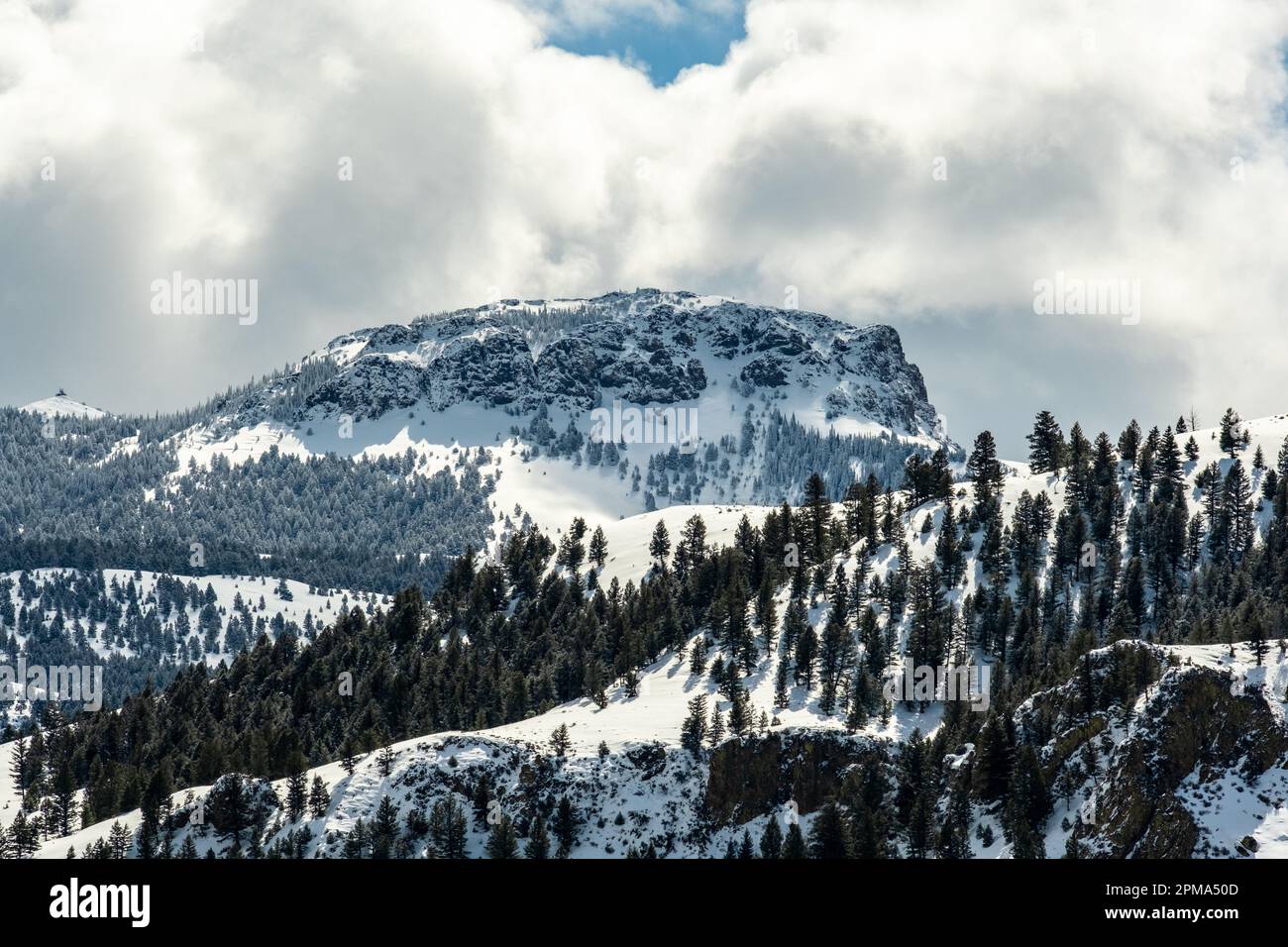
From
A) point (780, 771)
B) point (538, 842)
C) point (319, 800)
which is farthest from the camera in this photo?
point (780, 771)

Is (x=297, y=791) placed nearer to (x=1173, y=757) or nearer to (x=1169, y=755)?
(x=1169, y=755)

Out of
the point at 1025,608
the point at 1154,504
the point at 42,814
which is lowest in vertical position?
the point at 42,814

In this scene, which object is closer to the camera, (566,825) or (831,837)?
(831,837)

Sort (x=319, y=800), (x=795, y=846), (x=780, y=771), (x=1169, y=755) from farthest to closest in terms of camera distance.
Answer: (x=780, y=771), (x=319, y=800), (x=795, y=846), (x=1169, y=755)

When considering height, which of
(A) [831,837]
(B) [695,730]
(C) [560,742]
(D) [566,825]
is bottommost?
(A) [831,837]

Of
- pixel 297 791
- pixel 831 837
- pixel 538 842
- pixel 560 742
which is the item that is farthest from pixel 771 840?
pixel 297 791

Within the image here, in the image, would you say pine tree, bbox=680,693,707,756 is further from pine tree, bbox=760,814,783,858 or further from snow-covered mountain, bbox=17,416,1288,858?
pine tree, bbox=760,814,783,858

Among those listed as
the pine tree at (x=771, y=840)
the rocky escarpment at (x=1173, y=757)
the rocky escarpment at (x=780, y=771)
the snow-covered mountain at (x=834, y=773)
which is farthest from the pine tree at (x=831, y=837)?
the rocky escarpment at (x=1173, y=757)

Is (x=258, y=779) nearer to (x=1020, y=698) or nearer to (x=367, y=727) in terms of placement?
(x=367, y=727)

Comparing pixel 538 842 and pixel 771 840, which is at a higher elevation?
pixel 538 842

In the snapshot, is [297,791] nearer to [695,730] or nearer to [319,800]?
[319,800]
